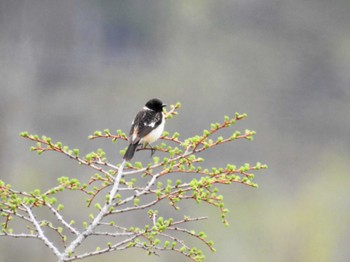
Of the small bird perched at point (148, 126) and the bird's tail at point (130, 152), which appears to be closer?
the bird's tail at point (130, 152)

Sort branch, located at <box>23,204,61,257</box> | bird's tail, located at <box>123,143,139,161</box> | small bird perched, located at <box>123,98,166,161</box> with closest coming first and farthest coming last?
branch, located at <box>23,204,61,257</box>
bird's tail, located at <box>123,143,139,161</box>
small bird perched, located at <box>123,98,166,161</box>

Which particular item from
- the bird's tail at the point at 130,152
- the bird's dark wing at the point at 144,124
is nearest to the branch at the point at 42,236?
the bird's tail at the point at 130,152

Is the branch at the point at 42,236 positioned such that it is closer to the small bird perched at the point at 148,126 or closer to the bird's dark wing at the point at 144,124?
the small bird perched at the point at 148,126

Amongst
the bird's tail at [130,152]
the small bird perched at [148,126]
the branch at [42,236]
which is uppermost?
the small bird perched at [148,126]

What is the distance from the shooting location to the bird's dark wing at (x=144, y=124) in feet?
20.6

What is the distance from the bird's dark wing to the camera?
20.6 ft

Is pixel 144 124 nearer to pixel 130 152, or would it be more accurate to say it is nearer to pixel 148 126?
pixel 148 126

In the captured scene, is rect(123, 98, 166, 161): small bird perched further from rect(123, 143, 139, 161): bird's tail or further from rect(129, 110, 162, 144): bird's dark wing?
rect(123, 143, 139, 161): bird's tail

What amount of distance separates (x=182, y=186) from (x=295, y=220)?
132ft

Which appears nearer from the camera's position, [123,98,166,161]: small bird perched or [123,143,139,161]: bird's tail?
[123,143,139,161]: bird's tail

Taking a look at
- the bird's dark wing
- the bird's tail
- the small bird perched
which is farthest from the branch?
the bird's dark wing

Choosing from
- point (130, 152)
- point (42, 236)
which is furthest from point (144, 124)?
point (42, 236)

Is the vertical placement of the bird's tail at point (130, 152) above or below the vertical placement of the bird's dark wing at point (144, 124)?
below

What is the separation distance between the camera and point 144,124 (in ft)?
21.4
